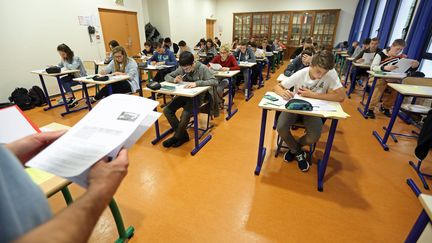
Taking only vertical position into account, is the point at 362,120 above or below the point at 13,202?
below

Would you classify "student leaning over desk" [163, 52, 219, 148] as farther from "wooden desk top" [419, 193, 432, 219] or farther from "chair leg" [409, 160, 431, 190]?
"chair leg" [409, 160, 431, 190]

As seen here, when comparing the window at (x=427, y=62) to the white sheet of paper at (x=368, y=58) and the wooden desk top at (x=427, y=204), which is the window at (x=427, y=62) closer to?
the white sheet of paper at (x=368, y=58)

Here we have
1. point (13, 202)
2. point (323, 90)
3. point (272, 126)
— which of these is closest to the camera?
point (13, 202)

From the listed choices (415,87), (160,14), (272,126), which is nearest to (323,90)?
(272,126)

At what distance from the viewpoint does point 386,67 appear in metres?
3.72

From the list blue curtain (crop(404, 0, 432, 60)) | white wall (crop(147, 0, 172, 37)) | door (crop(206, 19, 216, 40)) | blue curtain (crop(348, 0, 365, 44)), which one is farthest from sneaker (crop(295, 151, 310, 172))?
door (crop(206, 19, 216, 40))

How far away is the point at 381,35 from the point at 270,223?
6.82 m

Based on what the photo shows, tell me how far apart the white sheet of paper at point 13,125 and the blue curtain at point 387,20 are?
7608 mm

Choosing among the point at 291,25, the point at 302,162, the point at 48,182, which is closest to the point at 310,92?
the point at 302,162

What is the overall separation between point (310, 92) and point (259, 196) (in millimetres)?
1181

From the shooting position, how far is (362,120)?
378 centimetres

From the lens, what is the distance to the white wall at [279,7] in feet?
32.7

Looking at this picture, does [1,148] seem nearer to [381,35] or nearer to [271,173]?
[271,173]

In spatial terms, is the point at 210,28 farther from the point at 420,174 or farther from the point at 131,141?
the point at 131,141
